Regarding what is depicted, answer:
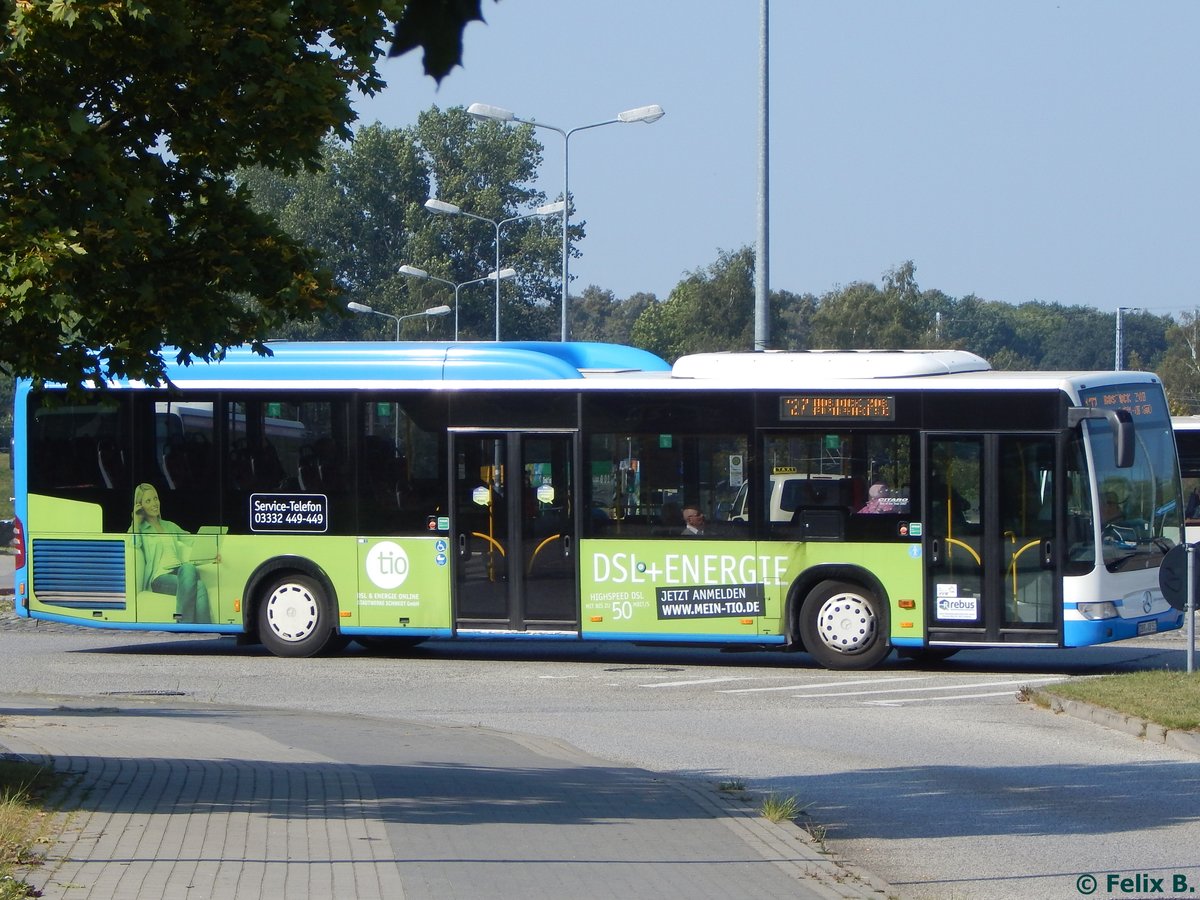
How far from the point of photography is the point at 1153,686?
1319 cm

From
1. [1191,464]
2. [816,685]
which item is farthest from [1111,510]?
[1191,464]

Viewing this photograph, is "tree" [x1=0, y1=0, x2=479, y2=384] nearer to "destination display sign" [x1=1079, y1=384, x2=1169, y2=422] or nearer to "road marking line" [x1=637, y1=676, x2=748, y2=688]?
"road marking line" [x1=637, y1=676, x2=748, y2=688]

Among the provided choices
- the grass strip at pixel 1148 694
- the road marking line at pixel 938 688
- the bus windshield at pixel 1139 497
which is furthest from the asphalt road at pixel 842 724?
the bus windshield at pixel 1139 497

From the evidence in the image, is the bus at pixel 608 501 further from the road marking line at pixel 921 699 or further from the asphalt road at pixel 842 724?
the road marking line at pixel 921 699

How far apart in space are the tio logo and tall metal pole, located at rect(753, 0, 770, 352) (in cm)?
592

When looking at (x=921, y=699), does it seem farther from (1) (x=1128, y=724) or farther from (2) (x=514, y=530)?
(2) (x=514, y=530)

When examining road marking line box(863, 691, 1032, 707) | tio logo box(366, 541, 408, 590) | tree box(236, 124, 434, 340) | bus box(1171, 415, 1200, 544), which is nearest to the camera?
road marking line box(863, 691, 1032, 707)

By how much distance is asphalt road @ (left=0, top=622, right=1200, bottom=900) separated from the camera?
8008 millimetres

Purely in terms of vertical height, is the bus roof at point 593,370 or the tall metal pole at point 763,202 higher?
the tall metal pole at point 763,202

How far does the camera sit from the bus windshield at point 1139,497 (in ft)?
49.1

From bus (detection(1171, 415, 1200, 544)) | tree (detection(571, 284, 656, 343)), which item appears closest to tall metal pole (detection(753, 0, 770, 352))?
bus (detection(1171, 415, 1200, 544))

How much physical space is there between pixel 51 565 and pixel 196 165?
1040 cm

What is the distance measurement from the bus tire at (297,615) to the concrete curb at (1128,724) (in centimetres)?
751

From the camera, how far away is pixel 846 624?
15.6 meters
